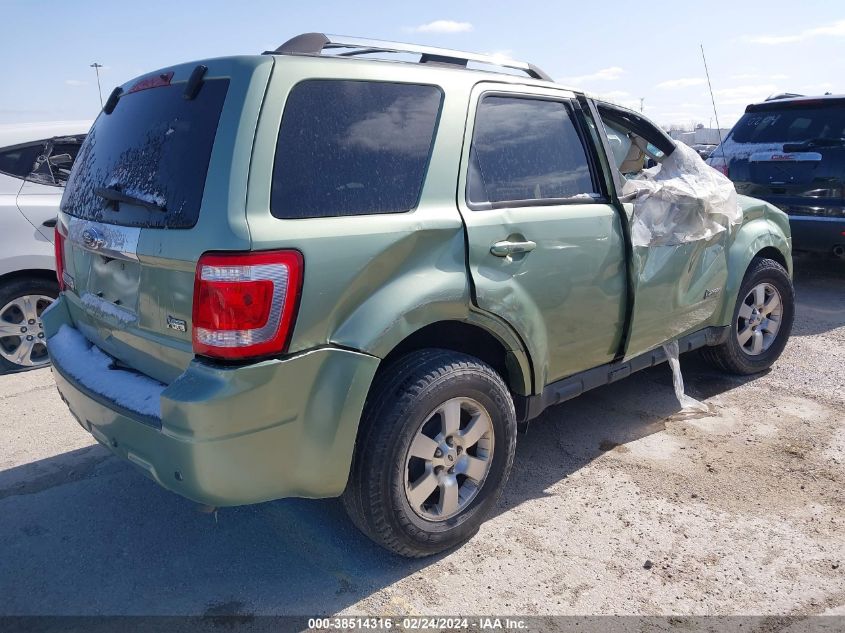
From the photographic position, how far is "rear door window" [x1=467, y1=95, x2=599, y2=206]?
2846mm

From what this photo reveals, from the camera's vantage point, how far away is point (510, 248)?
2.78 m

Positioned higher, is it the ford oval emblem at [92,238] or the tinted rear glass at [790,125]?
the ford oval emblem at [92,238]

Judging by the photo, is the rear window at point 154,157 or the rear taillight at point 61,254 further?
the rear taillight at point 61,254

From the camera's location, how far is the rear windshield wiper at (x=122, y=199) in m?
2.35

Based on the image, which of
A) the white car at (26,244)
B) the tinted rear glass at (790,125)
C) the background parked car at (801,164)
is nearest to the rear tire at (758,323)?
the background parked car at (801,164)

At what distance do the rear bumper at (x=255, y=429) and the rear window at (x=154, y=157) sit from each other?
21.4 inches

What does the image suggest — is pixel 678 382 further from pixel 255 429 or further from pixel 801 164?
pixel 801 164

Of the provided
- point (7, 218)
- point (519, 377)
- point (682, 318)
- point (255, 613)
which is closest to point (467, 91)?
point (519, 377)

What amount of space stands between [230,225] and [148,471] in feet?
3.02

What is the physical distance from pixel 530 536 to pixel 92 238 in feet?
6.97

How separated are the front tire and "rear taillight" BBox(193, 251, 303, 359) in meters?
0.52

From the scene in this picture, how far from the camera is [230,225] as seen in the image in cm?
211

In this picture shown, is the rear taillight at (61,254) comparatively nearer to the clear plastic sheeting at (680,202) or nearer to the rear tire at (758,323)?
the clear plastic sheeting at (680,202)

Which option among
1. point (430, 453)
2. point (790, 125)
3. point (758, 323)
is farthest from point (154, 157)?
Answer: point (790, 125)
